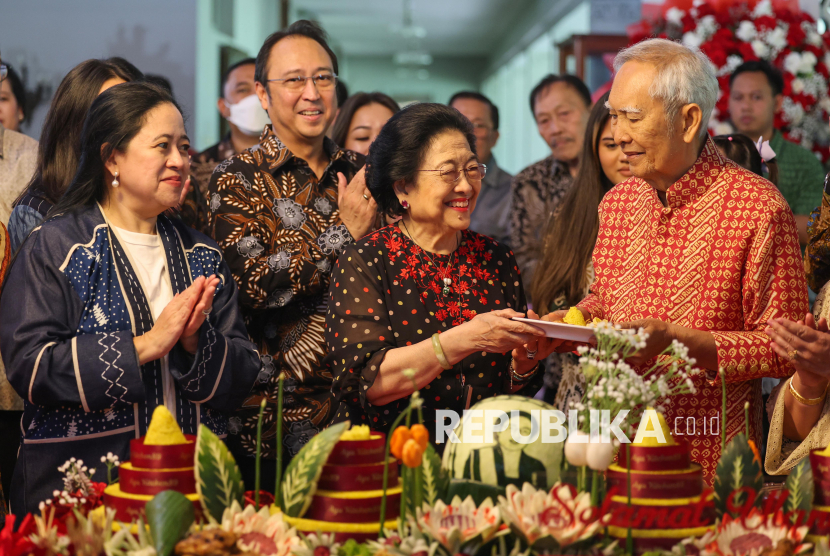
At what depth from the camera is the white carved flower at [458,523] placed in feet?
4.09

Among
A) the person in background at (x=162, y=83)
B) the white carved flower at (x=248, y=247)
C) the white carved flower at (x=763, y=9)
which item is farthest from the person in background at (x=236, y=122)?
the white carved flower at (x=763, y=9)

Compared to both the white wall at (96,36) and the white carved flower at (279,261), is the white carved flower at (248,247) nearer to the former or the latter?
the white carved flower at (279,261)

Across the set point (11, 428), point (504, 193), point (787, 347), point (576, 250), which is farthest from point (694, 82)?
point (504, 193)

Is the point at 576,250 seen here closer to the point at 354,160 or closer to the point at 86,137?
the point at 354,160

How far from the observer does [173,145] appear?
2.19 m

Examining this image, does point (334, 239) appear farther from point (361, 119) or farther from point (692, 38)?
point (692, 38)

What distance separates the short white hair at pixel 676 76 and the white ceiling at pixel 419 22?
11568 mm

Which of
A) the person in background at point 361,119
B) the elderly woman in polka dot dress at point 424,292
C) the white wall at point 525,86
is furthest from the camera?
the white wall at point 525,86

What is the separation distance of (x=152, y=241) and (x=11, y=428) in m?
0.87

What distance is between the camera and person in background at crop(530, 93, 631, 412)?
123 inches

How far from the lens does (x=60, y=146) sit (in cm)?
253

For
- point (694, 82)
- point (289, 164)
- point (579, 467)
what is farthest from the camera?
point (289, 164)

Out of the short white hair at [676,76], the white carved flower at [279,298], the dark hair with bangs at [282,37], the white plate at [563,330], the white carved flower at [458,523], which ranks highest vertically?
the dark hair with bangs at [282,37]

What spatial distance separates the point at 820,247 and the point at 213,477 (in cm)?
195
